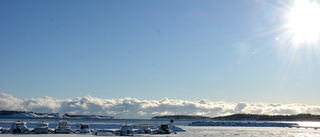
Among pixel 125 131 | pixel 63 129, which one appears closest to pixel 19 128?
pixel 63 129

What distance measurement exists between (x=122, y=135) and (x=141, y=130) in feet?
32.4

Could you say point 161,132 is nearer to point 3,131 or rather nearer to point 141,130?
point 141,130

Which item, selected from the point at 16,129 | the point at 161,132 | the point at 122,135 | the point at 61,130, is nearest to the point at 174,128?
the point at 161,132

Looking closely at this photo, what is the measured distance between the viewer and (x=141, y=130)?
77375 mm

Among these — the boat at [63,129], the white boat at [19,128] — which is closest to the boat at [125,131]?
the boat at [63,129]

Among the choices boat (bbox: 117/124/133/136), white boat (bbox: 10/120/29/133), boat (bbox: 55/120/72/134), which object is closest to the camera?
white boat (bbox: 10/120/29/133)

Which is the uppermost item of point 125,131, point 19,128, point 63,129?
point 19,128

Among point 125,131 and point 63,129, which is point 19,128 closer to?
point 63,129

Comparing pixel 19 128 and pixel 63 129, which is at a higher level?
pixel 19 128

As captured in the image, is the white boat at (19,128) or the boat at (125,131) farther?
the boat at (125,131)

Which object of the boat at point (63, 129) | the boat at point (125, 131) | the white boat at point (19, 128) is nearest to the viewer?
the white boat at point (19, 128)

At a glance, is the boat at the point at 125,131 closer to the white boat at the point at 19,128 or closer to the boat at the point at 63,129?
the boat at the point at 63,129

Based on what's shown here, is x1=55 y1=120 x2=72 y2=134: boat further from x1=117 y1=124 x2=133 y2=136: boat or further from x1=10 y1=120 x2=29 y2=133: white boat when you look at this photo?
x1=117 y1=124 x2=133 y2=136: boat

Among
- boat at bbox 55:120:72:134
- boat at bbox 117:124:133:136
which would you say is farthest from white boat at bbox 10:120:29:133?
boat at bbox 117:124:133:136
